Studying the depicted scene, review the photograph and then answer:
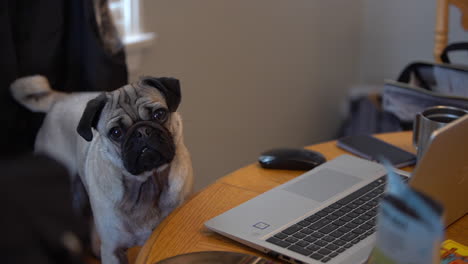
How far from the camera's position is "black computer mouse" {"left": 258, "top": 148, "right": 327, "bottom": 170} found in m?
1.22

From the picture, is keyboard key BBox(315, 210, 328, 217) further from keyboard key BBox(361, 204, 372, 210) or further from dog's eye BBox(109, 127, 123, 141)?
dog's eye BBox(109, 127, 123, 141)

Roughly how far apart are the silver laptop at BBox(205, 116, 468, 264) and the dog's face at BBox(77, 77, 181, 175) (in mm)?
180

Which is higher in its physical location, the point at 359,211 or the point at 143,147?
the point at 143,147

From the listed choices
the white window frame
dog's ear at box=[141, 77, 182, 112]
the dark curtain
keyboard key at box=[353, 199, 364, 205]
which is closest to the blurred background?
the white window frame

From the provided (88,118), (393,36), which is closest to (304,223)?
(88,118)

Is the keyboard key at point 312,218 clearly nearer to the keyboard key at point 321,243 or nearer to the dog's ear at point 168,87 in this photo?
the keyboard key at point 321,243

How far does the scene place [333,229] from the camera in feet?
3.03

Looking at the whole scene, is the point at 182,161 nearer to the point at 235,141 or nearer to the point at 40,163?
the point at 40,163

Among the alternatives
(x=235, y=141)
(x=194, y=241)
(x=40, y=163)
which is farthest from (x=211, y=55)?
(x=40, y=163)

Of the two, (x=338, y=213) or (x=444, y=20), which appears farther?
(x=444, y=20)

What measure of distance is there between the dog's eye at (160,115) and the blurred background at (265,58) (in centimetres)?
79

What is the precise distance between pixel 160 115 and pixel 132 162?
11 centimetres

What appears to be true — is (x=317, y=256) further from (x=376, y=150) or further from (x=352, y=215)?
(x=376, y=150)

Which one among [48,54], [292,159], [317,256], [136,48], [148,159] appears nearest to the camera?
[317,256]
